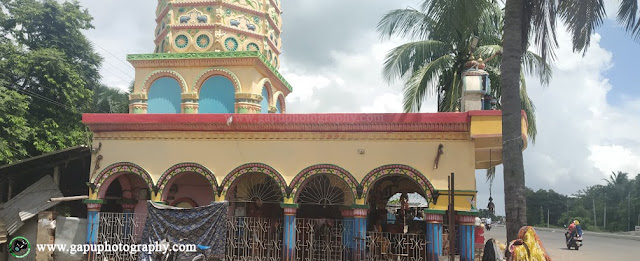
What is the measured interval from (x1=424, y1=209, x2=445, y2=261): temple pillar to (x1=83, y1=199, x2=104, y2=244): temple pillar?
7.75 metres

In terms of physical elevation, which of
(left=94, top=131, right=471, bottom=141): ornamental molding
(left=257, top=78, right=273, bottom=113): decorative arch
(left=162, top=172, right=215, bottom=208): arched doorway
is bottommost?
(left=162, top=172, right=215, bottom=208): arched doorway

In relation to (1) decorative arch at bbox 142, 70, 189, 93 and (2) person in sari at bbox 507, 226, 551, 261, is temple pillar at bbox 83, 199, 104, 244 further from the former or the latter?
(2) person in sari at bbox 507, 226, 551, 261

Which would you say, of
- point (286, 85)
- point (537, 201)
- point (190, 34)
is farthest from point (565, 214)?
point (190, 34)

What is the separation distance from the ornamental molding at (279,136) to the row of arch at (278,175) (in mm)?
648

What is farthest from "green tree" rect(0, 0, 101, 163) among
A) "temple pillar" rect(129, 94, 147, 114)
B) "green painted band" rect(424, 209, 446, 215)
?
"green painted band" rect(424, 209, 446, 215)

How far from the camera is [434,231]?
34.0ft

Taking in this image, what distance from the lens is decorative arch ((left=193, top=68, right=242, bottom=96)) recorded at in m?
14.1

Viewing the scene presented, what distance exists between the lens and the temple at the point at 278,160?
10.5 m

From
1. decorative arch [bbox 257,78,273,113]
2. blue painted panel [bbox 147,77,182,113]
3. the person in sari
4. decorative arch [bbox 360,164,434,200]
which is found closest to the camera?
the person in sari

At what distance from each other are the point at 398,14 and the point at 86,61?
42.7ft

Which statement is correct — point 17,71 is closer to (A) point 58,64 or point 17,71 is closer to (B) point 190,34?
(A) point 58,64

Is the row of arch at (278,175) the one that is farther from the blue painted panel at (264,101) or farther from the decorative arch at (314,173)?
the blue painted panel at (264,101)

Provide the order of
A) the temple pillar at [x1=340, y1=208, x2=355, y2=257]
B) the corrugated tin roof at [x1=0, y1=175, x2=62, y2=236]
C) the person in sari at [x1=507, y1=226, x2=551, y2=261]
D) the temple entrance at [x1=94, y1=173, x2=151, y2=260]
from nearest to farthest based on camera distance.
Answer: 1. the person in sari at [x1=507, y1=226, x2=551, y2=261]
2. the temple pillar at [x1=340, y1=208, x2=355, y2=257]
3. the temple entrance at [x1=94, y1=173, x2=151, y2=260]
4. the corrugated tin roof at [x1=0, y1=175, x2=62, y2=236]

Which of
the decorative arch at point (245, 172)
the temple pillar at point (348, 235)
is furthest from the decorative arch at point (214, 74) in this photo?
the temple pillar at point (348, 235)
